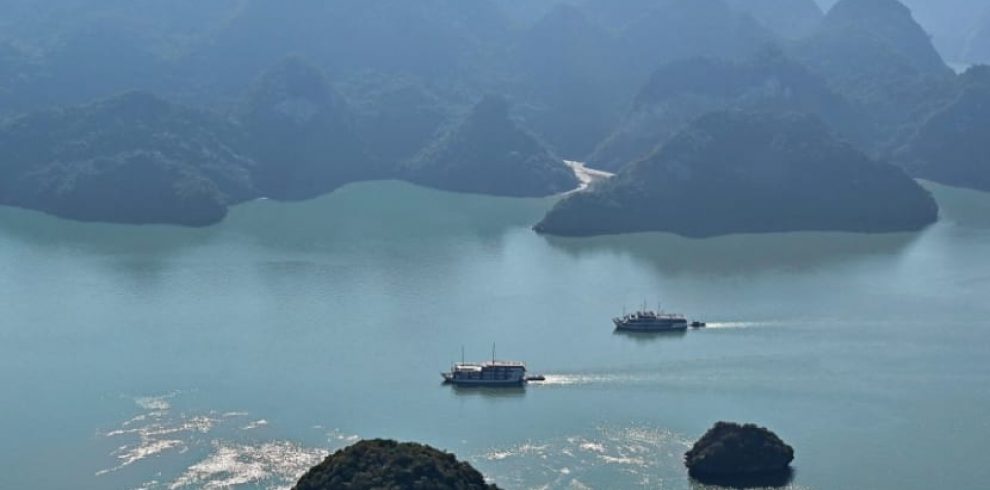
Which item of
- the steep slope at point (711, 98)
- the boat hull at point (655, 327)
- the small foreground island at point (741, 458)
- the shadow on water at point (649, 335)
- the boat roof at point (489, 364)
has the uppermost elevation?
the steep slope at point (711, 98)

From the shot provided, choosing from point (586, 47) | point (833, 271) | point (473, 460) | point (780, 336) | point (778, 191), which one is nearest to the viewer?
point (473, 460)

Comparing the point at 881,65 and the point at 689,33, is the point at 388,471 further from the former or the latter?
the point at 881,65

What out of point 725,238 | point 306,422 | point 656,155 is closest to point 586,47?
point 656,155

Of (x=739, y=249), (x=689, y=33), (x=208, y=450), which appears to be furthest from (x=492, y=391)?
(x=689, y=33)

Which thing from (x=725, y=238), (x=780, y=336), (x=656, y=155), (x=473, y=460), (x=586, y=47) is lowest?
(x=473, y=460)

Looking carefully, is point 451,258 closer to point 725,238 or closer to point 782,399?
point 725,238

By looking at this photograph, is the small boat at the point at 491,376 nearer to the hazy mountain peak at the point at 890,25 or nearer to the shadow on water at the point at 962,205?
the shadow on water at the point at 962,205

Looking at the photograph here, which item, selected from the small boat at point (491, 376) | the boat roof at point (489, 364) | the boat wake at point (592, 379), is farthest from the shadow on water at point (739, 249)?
the small boat at point (491, 376)

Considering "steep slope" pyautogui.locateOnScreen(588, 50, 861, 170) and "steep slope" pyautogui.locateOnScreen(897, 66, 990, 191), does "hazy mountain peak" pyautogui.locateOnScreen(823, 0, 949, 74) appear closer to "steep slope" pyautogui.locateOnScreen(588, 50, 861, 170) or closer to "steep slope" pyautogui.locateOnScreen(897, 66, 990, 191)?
"steep slope" pyautogui.locateOnScreen(588, 50, 861, 170)

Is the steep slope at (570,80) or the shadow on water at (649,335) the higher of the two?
the steep slope at (570,80)
